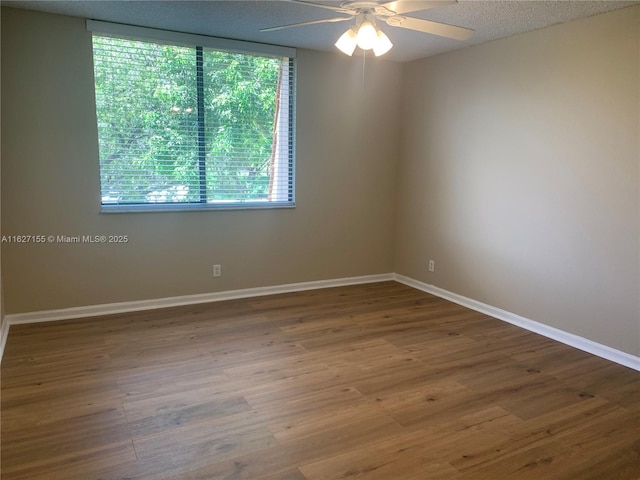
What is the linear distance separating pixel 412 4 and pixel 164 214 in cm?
270

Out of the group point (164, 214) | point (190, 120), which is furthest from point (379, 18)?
point (164, 214)

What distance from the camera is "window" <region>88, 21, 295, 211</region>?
3734 millimetres

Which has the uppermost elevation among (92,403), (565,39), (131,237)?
(565,39)

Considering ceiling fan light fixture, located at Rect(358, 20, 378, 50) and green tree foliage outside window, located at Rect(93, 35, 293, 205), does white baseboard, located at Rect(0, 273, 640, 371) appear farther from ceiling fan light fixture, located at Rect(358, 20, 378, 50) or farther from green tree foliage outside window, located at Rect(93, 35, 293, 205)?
ceiling fan light fixture, located at Rect(358, 20, 378, 50)

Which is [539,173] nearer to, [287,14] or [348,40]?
[348,40]

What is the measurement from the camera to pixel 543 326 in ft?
12.0

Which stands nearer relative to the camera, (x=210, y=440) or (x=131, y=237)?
(x=210, y=440)

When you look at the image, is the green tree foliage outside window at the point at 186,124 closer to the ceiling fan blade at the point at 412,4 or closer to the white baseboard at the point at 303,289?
the white baseboard at the point at 303,289

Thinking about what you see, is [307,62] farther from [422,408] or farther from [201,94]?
[422,408]

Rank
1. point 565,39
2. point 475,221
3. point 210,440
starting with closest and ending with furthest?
point 210,440 < point 565,39 < point 475,221

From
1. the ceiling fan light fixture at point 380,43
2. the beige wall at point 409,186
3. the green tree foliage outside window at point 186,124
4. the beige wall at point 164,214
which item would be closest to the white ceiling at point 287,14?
the beige wall at point 409,186

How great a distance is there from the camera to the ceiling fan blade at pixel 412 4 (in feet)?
7.17

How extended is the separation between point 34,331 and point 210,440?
2.10 meters

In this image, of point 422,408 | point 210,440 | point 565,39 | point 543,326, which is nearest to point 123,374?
point 210,440
